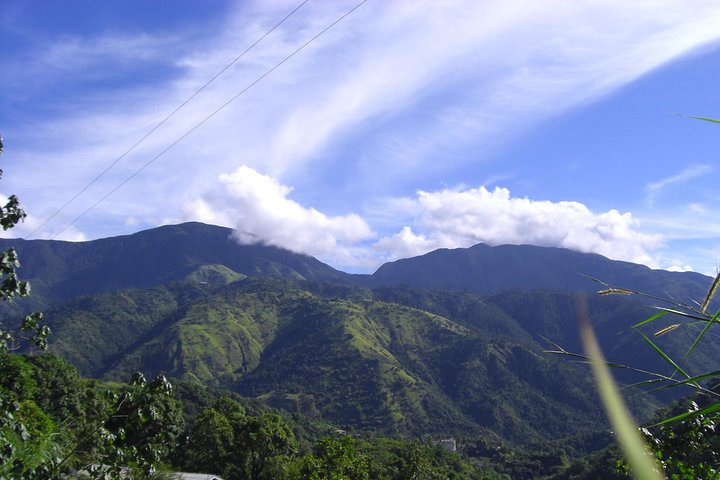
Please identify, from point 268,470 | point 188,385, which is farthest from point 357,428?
point 268,470

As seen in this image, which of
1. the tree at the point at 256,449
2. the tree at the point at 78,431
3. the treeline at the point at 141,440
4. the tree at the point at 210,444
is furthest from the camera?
the tree at the point at 256,449

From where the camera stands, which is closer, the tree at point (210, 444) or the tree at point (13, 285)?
the tree at point (13, 285)

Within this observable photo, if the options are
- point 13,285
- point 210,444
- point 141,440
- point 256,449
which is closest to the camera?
point 13,285

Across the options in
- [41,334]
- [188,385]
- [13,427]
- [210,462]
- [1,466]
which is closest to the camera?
[1,466]

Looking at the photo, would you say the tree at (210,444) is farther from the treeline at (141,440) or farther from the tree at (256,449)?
the tree at (256,449)

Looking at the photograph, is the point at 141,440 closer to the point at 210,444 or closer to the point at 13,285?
the point at 13,285

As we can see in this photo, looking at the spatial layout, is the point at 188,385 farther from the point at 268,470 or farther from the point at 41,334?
the point at 41,334

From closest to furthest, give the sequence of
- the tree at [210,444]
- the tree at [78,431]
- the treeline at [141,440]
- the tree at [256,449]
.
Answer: the tree at [78,431] → the treeline at [141,440] → the tree at [210,444] → the tree at [256,449]

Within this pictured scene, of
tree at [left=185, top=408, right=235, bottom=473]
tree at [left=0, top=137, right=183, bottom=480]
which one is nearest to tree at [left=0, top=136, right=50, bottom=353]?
tree at [left=0, top=137, right=183, bottom=480]

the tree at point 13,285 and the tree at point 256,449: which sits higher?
the tree at point 13,285

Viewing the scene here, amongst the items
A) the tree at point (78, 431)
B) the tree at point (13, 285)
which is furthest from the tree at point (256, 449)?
the tree at point (13, 285)

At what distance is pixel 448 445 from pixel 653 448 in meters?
171

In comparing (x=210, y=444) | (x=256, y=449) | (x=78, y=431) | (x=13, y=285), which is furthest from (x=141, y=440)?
(x=256, y=449)

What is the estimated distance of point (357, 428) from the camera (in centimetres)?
19362
